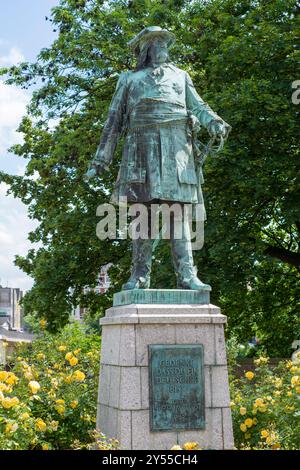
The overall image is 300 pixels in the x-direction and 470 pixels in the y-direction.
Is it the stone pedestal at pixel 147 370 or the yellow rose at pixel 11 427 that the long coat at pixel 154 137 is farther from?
the yellow rose at pixel 11 427

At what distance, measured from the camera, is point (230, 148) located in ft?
47.6

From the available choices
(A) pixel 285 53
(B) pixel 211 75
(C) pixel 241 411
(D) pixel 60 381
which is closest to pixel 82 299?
(B) pixel 211 75

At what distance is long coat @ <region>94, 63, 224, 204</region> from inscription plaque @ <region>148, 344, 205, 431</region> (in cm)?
148

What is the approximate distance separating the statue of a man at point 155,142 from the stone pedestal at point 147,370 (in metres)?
0.43

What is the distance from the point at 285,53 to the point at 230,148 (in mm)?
2390

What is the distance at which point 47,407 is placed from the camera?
8.04 meters

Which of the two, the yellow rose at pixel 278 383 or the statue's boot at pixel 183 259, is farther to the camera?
the yellow rose at pixel 278 383

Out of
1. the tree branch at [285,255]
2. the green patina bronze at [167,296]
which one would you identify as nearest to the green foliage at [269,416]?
the green patina bronze at [167,296]

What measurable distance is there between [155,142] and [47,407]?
3.12 metres

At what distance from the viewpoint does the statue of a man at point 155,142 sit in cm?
708

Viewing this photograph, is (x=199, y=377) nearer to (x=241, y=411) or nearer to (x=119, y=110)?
(x=241, y=411)

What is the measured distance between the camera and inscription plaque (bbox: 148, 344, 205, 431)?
21.1 feet

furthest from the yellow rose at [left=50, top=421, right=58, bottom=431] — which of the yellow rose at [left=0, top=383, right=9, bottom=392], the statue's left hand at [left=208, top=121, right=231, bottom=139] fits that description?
the statue's left hand at [left=208, top=121, right=231, bottom=139]

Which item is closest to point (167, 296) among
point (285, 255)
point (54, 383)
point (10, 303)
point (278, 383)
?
point (54, 383)
